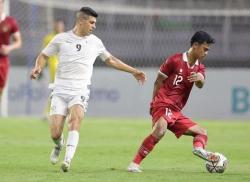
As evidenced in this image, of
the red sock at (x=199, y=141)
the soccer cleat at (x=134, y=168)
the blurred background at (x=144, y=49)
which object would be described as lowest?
the blurred background at (x=144, y=49)

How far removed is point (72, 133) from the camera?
36.8 ft

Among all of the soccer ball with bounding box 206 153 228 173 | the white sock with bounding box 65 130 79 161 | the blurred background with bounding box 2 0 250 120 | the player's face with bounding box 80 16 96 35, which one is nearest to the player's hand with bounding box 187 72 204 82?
the soccer ball with bounding box 206 153 228 173

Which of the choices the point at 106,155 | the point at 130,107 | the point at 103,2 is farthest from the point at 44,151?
the point at 103,2

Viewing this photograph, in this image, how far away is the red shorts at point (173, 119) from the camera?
38.2 feet

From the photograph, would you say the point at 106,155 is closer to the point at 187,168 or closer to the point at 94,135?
the point at 187,168

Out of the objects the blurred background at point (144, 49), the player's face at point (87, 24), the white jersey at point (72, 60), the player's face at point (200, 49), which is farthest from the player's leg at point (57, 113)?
the blurred background at point (144, 49)

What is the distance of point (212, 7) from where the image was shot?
93.6ft

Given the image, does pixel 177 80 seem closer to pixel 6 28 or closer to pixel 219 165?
pixel 219 165

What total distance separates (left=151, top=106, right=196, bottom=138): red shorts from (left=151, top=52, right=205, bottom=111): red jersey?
0.07m

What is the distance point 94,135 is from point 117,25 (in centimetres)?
1030

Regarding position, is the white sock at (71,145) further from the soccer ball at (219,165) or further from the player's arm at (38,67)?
the soccer ball at (219,165)

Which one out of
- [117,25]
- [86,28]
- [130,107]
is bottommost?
[130,107]

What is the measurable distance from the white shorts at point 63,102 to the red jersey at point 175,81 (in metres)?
0.99

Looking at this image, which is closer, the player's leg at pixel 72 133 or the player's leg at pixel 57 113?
the player's leg at pixel 72 133
